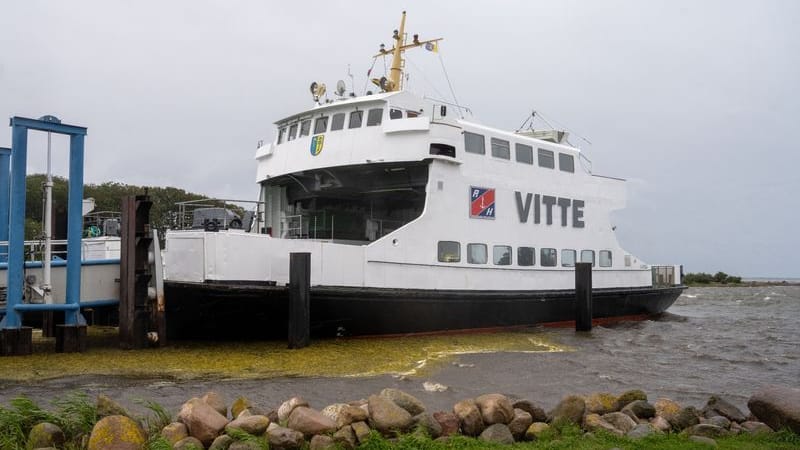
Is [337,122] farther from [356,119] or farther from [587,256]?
[587,256]

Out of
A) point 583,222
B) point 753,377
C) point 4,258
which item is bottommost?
point 753,377

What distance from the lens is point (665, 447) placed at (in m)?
5.87

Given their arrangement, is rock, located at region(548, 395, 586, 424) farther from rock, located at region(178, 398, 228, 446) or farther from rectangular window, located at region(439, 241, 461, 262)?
rectangular window, located at region(439, 241, 461, 262)

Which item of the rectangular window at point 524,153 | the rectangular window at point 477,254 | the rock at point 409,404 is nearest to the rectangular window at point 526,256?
the rectangular window at point 477,254

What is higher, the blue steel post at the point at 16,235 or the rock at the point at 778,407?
the blue steel post at the point at 16,235

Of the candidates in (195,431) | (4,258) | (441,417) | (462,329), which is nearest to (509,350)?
(462,329)

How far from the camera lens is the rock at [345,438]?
564cm

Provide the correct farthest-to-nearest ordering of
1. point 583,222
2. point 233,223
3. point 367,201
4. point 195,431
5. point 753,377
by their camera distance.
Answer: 1. point 583,222
2. point 367,201
3. point 233,223
4. point 753,377
5. point 195,431

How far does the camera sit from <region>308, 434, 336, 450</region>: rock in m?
5.53

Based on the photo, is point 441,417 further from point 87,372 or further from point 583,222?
point 583,222

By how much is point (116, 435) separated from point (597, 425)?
437 cm

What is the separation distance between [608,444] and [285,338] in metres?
8.02

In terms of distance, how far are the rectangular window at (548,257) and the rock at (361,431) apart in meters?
12.0

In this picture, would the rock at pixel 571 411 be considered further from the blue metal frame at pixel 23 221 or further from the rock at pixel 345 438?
the blue metal frame at pixel 23 221
